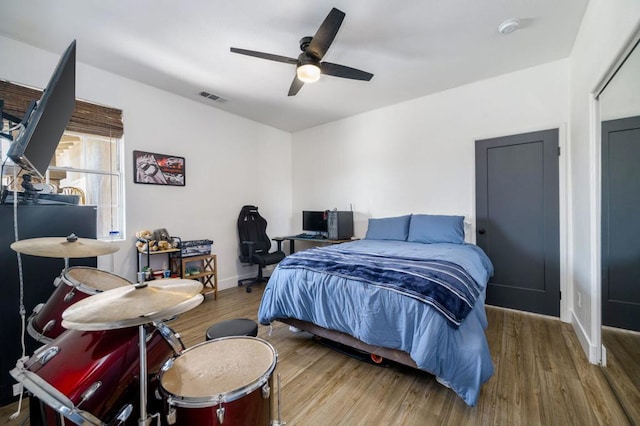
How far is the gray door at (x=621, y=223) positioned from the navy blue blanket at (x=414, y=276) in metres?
0.96

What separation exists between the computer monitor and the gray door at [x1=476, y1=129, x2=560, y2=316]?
2283 millimetres

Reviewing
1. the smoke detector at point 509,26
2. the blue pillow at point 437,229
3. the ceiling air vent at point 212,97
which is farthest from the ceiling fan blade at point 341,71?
the ceiling air vent at point 212,97

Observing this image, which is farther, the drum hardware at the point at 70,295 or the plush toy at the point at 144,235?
the plush toy at the point at 144,235

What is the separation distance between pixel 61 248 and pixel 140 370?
747 millimetres

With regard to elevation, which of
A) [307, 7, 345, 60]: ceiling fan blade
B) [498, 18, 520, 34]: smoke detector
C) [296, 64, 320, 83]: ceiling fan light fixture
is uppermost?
[498, 18, 520, 34]: smoke detector

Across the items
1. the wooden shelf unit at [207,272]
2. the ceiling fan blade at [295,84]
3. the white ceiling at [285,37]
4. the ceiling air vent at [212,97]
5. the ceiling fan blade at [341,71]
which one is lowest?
the wooden shelf unit at [207,272]

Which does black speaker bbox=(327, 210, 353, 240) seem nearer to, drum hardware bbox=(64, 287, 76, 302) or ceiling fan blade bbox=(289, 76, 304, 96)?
ceiling fan blade bbox=(289, 76, 304, 96)

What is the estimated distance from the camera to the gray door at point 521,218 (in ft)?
9.37

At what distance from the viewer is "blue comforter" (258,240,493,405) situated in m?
1.48

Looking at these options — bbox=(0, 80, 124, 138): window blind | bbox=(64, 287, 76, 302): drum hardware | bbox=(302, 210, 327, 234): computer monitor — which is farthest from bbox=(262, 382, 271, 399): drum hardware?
bbox=(302, 210, 327, 234): computer monitor

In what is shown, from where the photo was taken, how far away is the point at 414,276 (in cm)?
177

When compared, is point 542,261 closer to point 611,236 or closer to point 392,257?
point 611,236

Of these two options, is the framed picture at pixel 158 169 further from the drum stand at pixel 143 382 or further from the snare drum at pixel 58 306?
the drum stand at pixel 143 382

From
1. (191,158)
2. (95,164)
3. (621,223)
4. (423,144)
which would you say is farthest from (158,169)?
(621,223)
